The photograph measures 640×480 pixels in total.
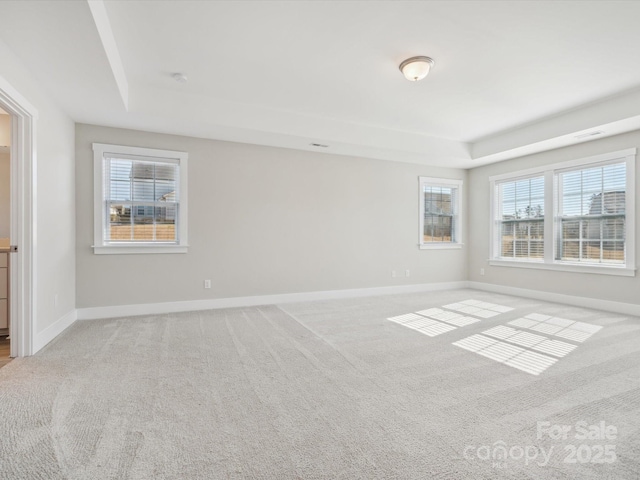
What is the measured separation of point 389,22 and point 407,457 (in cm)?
305

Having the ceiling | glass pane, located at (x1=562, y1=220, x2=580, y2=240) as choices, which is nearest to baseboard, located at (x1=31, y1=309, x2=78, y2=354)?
the ceiling

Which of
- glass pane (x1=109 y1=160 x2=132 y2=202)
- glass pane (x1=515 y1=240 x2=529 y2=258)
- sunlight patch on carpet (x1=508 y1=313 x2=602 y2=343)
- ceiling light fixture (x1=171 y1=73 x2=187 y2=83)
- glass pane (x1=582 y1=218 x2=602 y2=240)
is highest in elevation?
ceiling light fixture (x1=171 y1=73 x2=187 y2=83)

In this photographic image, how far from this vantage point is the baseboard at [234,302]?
432 cm

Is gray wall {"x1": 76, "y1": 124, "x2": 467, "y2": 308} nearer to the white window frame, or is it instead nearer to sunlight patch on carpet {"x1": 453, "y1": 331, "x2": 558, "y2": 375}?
the white window frame

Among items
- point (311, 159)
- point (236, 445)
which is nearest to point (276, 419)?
point (236, 445)

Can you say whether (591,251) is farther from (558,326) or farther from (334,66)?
(334,66)

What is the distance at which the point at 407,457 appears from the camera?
1.58m

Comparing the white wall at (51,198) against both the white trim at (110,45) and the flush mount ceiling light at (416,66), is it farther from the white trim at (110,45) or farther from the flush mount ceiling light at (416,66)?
the flush mount ceiling light at (416,66)

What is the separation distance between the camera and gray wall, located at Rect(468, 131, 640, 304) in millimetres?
4609

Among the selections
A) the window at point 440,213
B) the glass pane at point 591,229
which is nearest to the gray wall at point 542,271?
the window at point 440,213

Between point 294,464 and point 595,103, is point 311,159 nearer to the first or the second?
point 595,103

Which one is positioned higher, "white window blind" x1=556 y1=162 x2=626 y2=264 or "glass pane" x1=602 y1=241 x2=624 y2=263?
"white window blind" x1=556 y1=162 x2=626 y2=264

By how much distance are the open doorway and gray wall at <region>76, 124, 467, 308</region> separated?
0.70m

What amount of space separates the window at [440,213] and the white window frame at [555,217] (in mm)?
677
